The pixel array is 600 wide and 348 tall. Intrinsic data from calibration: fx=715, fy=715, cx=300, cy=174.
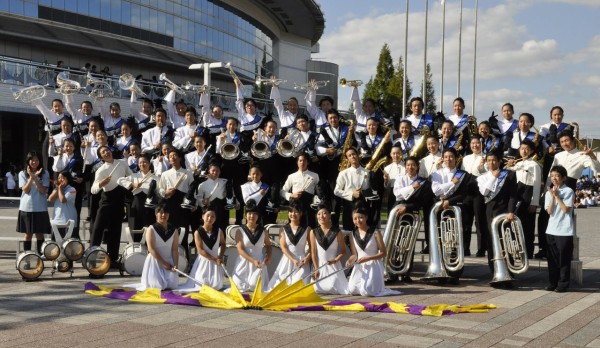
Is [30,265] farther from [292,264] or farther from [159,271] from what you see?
[292,264]

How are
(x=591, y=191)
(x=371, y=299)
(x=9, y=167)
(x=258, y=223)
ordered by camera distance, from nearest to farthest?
(x=371, y=299), (x=258, y=223), (x=9, y=167), (x=591, y=191)

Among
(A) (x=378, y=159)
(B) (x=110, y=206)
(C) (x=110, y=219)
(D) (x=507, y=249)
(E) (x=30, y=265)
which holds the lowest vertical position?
(E) (x=30, y=265)

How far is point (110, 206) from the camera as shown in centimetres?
1134

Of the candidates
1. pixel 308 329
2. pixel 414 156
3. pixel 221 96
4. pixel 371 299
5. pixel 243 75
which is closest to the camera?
pixel 308 329

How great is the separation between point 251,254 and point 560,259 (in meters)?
4.12

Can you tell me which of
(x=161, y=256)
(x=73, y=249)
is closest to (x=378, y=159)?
(x=161, y=256)

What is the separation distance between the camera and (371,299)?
8789 mm

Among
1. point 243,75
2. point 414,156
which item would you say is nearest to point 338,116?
point 414,156

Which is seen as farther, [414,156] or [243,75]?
[243,75]

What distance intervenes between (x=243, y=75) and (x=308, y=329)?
43.5m

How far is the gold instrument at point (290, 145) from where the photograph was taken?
37.2 ft

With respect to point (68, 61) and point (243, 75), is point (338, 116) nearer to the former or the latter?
point (68, 61)

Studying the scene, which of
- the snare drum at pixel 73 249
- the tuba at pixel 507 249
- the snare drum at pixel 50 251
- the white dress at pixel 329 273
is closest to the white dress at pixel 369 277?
the white dress at pixel 329 273

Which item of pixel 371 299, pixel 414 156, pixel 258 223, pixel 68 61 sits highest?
pixel 68 61
